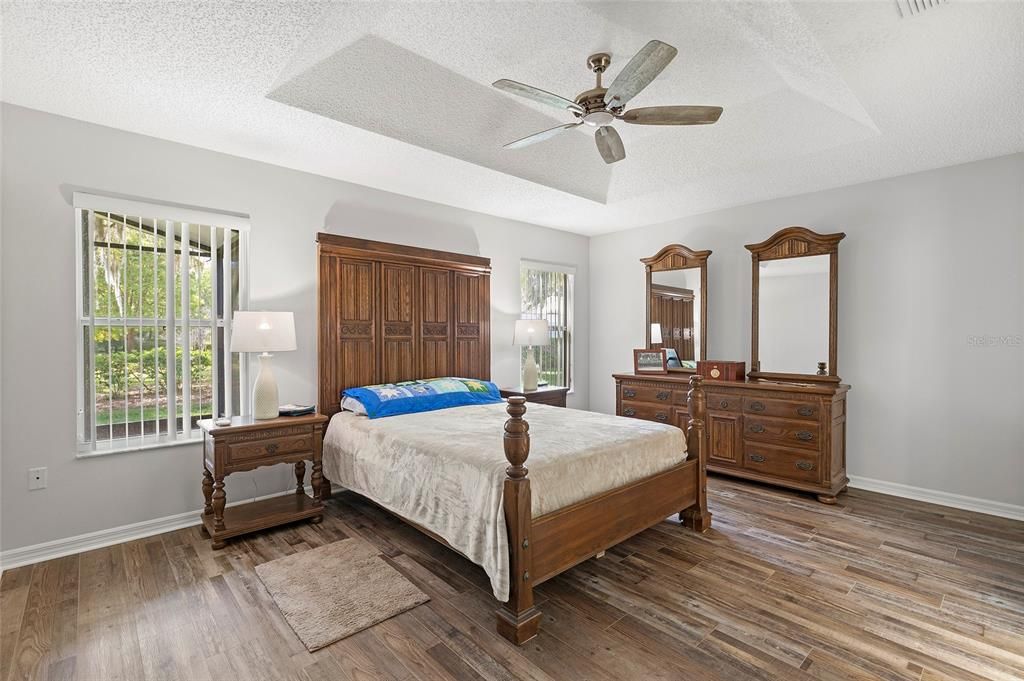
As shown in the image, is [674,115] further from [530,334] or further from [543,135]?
[530,334]

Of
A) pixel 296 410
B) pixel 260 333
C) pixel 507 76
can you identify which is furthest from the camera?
pixel 296 410

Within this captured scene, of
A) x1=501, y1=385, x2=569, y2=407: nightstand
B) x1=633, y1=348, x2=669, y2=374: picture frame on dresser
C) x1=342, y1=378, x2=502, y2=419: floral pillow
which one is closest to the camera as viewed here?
x1=342, y1=378, x2=502, y2=419: floral pillow

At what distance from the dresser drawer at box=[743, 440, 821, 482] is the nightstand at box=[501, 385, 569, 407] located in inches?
70.0

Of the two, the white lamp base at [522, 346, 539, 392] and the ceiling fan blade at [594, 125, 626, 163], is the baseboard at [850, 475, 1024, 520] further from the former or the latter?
the ceiling fan blade at [594, 125, 626, 163]

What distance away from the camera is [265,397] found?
3332 millimetres

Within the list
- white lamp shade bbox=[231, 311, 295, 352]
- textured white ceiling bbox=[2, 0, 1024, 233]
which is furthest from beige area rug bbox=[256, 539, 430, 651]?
textured white ceiling bbox=[2, 0, 1024, 233]

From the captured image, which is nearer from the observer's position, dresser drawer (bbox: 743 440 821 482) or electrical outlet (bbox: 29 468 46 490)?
electrical outlet (bbox: 29 468 46 490)

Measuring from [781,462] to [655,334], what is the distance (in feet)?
6.43

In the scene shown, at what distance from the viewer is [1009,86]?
2682mm

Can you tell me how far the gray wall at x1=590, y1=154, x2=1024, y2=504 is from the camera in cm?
361

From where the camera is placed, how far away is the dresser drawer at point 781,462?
3.93 m

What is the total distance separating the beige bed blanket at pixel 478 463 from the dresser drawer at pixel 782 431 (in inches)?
54.0

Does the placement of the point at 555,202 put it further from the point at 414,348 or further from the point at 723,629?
the point at 723,629

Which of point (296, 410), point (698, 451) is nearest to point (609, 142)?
point (698, 451)
